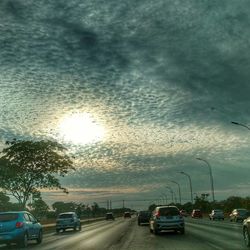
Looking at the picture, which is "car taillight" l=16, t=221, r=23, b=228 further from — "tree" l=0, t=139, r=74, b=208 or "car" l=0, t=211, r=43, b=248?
"tree" l=0, t=139, r=74, b=208

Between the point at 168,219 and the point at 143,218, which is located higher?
the point at 143,218

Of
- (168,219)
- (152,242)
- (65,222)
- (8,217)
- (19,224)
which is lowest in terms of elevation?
(152,242)

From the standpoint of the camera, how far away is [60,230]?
156 feet

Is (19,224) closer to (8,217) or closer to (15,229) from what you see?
(15,229)

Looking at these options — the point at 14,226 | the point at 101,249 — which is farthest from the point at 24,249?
the point at 101,249

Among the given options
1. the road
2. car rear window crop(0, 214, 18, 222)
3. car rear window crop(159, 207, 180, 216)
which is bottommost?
the road

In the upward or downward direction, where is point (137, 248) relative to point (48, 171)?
downward

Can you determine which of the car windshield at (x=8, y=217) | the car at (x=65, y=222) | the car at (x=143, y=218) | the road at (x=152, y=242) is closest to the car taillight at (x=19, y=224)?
the car windshield at (x=8, y=217)

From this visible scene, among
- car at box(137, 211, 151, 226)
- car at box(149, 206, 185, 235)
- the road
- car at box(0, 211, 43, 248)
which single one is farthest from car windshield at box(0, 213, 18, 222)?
car at box(137, 211, 151, 226)

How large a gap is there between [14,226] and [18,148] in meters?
30.7

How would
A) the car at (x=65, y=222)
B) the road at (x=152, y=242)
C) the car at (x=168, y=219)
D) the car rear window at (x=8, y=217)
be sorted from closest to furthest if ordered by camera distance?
1. the road at (x=152, y=242)
2. the car rear window at (x=8, y=217)
3. the car at (x=168, y=219)
4. the car at (x=65, y=222)

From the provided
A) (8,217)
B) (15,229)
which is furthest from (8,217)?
(15,229)

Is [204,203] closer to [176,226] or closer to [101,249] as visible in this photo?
[176,226]

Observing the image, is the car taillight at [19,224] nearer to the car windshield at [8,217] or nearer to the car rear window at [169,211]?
the car windshield at [8,217]
